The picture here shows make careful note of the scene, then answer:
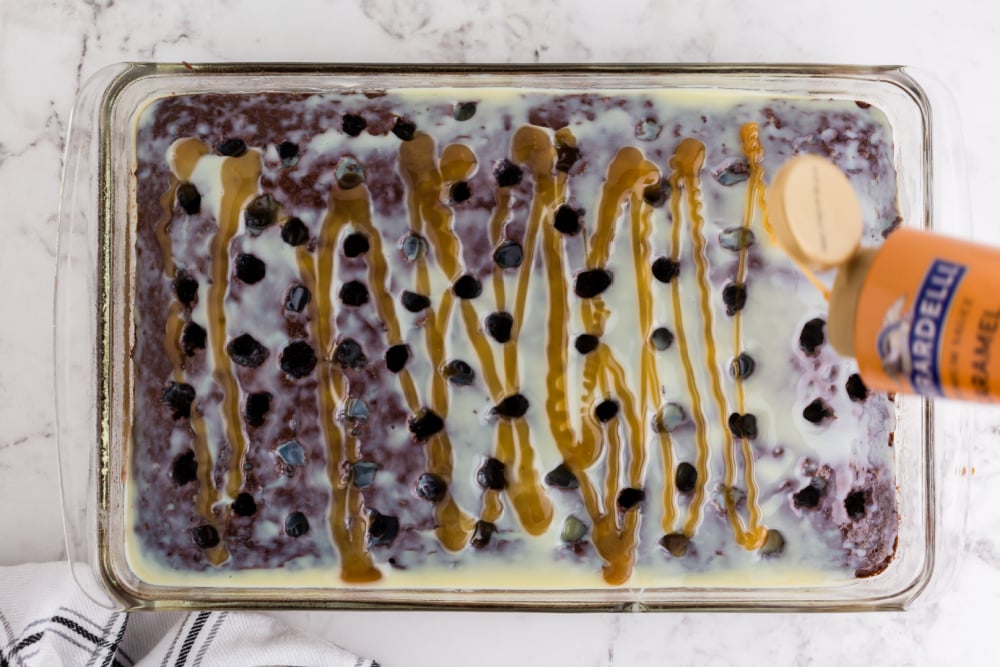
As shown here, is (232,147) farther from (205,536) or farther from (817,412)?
(817,412)

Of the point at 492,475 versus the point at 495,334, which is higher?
the point at 495,334

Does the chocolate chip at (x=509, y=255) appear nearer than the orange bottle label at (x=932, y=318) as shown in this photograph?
No

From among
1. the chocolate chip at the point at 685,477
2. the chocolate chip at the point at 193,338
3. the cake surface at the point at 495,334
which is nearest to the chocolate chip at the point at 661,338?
the cake surface at the point at 495,334

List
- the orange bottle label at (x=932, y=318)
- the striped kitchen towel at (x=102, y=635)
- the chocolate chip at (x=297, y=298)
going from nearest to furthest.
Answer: the orange bottle label at (x=932, y=318) < the chocolate chip at (x=297, y=298) < the striped kitchen towel at (x=102, y=635)

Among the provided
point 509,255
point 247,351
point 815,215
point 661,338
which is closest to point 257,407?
point 247,351

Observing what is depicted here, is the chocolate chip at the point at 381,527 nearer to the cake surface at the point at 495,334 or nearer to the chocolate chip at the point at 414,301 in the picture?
the cake surface at the point at 495,334

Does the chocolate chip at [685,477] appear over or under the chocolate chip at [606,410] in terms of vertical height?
under
